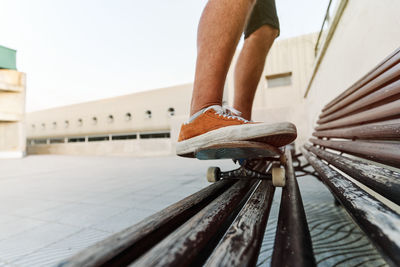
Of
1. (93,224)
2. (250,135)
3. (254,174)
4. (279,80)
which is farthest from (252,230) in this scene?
(279,80)

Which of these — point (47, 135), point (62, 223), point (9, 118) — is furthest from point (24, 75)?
point (47, 135)

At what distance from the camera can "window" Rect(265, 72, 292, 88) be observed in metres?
11.0

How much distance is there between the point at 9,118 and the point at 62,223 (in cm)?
1204

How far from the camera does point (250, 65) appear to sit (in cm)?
149

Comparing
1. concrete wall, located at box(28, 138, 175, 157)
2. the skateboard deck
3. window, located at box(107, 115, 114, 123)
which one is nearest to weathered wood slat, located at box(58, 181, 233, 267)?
the skateboard deck

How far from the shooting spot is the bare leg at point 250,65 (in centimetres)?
146

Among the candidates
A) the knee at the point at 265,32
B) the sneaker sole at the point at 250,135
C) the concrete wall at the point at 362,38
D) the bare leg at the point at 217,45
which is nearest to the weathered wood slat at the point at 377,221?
the sneaker sole at the point at 250,135

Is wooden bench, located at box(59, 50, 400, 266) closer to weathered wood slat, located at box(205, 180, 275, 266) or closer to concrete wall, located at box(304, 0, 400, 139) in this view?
weathered wood slat, located at box(205, 180, 275, 266)

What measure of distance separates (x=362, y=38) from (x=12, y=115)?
1329 cm

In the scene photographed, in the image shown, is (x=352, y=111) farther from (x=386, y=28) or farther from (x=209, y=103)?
(x=209, y=103)

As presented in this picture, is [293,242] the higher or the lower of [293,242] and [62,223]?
the higher

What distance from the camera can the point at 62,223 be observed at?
1198 mm

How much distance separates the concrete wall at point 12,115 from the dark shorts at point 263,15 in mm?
12426

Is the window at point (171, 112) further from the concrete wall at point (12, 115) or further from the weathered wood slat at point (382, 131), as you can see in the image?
the weathered wood slat at point (382, 131)
